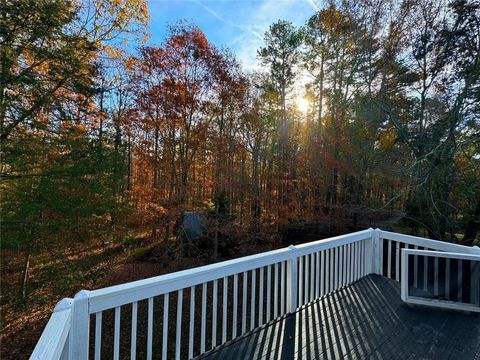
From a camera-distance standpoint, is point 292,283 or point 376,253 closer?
point 292,283

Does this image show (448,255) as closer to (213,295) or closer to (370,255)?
(370,255)

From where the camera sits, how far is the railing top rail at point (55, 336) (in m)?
0.95

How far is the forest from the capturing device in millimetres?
5254

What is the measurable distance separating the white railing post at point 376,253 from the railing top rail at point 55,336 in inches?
165

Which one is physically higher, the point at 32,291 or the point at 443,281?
the point at 443,281

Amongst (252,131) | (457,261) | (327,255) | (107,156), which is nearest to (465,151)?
(457,261)

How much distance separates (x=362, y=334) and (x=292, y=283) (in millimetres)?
789

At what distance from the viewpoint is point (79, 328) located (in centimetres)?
155

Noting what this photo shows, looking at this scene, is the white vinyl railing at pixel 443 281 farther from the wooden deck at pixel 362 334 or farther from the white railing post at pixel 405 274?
the wooden deck at pixel 362 334

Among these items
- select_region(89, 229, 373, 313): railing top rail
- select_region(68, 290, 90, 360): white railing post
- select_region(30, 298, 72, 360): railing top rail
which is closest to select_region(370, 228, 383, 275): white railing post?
select_region(89, 229, 373, 313): railing top rail

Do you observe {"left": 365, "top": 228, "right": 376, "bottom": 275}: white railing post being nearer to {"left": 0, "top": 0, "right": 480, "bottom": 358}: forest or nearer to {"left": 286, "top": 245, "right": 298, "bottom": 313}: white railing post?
{"left": 286, "top": 245, "right": 298, "bottom": 313}: white railing post

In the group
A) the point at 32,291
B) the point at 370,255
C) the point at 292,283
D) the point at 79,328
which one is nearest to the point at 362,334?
the point at 292,283

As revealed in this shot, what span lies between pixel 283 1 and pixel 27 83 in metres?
5.58

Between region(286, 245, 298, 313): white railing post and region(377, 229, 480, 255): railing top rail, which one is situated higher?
region(377, 229, 480, 255): railing top rail
